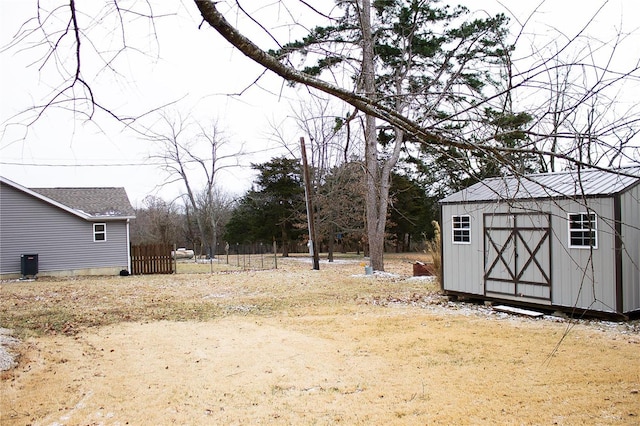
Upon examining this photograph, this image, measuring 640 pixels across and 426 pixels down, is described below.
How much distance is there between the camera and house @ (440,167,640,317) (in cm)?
821

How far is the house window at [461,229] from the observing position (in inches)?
437

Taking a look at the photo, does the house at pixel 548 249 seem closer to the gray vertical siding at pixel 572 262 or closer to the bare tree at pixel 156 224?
the gray vertical siding at pixel 572 262

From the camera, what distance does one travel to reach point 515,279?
10.0 meters

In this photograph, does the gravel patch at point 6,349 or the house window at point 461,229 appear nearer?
Answer: the gravel patch at point 6,349

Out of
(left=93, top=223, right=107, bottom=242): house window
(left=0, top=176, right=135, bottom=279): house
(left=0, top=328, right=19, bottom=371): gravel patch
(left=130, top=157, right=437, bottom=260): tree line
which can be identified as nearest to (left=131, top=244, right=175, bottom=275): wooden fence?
(left=0, top=176, right=135, bottom=279): house

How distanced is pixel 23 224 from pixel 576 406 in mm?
19612

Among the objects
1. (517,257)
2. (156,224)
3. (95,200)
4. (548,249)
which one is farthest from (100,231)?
(548,249)

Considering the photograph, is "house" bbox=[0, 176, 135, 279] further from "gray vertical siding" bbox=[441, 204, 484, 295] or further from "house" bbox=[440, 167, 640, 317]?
"house" bbox=[440, 167, 640, 317]

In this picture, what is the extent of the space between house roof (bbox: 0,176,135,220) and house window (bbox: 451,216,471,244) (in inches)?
551

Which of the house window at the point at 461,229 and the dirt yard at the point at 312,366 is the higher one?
the house window at the point at 461,229

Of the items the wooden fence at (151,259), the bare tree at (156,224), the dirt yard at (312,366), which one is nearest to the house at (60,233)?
the wooden fence at (151,259)

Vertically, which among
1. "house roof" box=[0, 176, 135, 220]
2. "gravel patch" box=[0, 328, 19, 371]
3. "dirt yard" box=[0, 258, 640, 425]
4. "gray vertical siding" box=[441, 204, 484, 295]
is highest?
"house roof" box=[0, 176, 135, 220]

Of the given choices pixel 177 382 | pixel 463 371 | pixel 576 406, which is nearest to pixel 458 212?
pixel 463 371

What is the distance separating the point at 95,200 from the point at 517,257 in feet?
59.2
